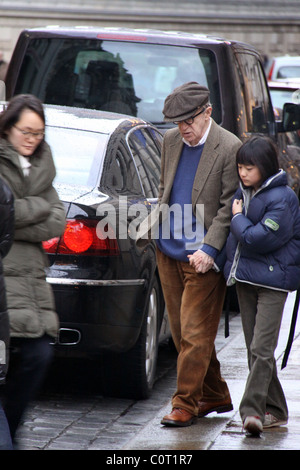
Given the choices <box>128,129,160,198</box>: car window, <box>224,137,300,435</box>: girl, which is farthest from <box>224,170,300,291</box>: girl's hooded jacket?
<box>128,129,160,198</box>: car window

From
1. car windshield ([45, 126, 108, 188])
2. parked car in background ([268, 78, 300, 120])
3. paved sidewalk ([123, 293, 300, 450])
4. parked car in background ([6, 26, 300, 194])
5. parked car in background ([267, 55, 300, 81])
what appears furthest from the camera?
parked car in background ([267, 55, 300, 81])

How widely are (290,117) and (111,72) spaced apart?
2189 millimetres

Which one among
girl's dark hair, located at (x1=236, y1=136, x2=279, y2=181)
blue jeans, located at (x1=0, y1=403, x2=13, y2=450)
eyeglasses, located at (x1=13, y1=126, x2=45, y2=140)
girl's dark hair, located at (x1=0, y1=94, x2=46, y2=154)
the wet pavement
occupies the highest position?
girl's dark hair, located at (x1=0, y1=94, x2=46, y2=154)

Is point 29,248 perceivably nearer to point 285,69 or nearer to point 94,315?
point 94,315

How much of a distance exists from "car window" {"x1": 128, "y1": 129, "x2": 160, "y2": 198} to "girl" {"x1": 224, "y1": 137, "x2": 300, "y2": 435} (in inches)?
48.8

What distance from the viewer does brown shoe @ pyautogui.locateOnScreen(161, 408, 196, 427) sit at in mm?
5184

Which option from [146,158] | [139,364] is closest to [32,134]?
[139,364]

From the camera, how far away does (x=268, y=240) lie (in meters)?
4.87

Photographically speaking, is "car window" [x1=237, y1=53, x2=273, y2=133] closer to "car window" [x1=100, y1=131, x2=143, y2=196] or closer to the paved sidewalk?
"car window" [x1=100, y1=131, x2=143, y2=196]

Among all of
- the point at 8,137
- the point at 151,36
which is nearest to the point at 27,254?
the point at 8,137

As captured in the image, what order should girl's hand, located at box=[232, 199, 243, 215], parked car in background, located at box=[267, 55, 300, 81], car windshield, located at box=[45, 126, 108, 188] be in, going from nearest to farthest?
girl's hand, located at box=[232, 199, 243, 215] → car windshield, located at box=[45, 126, 108, 188] → parked car in background, located at box=[267, 55, 300, 81]

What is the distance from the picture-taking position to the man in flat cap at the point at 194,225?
5133 mm

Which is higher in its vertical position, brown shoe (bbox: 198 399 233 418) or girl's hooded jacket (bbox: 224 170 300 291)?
girl's hooded jacket (bbox: 224 170 300 291)

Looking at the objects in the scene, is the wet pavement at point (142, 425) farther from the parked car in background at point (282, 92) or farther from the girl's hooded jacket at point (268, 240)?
the parked car in background at point (282, 92)
